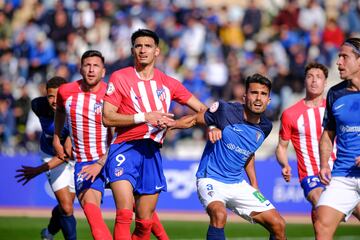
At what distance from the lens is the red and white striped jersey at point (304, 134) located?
1266cm

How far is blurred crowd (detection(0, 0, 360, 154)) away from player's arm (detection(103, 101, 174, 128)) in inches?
442

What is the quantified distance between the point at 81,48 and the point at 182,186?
5.71m

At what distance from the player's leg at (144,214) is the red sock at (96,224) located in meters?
0.44

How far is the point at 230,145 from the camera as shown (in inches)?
431

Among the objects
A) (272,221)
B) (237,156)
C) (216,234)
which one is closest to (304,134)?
(237,156)

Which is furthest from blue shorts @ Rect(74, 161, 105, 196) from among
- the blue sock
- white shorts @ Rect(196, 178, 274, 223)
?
the blue sock

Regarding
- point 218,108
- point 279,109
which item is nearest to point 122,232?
point 218,108

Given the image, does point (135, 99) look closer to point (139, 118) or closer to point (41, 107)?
point (139, 118)

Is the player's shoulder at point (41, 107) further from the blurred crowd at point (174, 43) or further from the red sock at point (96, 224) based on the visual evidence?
the blurred crowd at point (174, 43)

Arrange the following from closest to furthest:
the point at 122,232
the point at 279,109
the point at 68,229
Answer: the point at 122,232
the point at 68,229
the point at 279,109

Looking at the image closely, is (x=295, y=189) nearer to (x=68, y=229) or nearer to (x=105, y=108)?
(x=68, y=229)

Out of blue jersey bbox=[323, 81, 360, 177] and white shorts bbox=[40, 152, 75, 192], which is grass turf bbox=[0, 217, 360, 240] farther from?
blue jersey bbox=[323, 81, 360, 177]

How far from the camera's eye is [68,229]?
12648 mm

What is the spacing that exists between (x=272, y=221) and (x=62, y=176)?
12.1 ft
